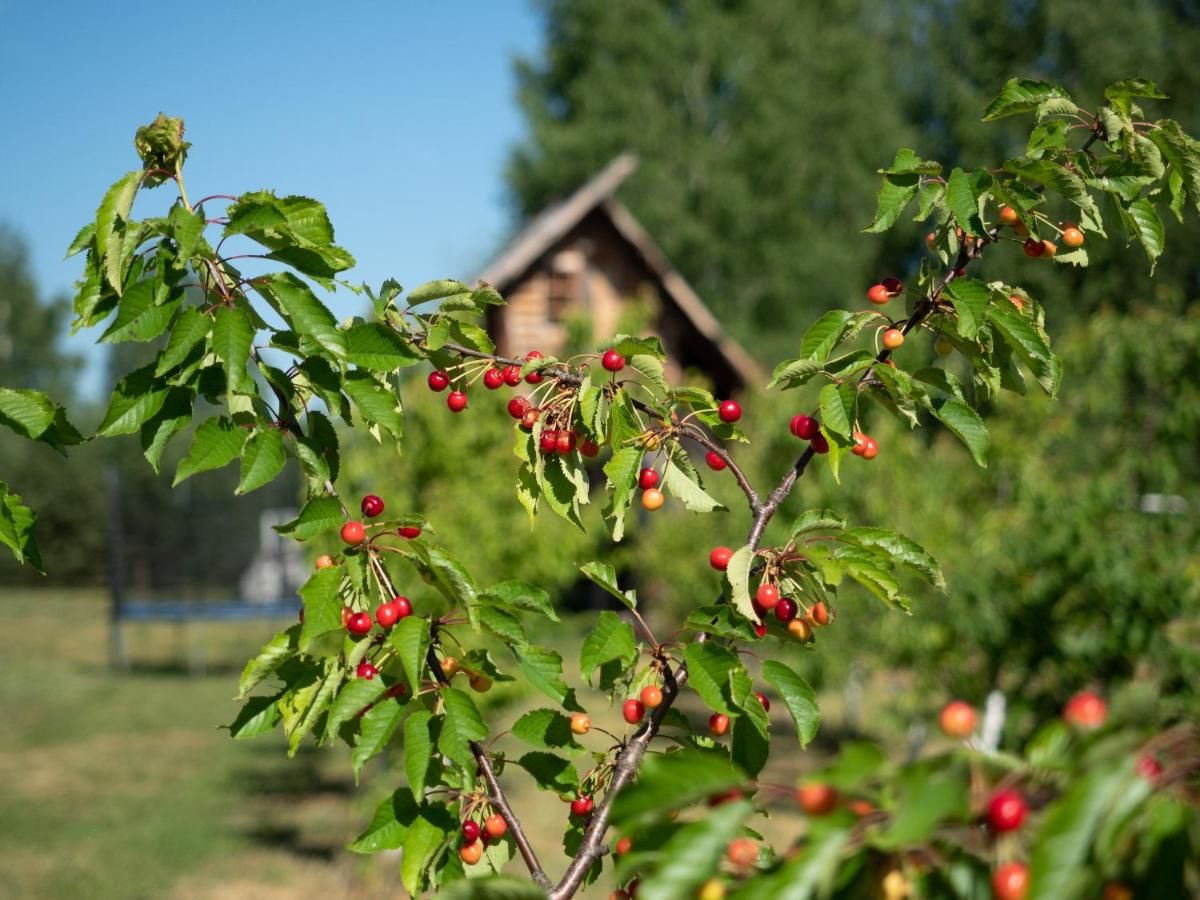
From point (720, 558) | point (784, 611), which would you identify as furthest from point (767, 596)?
point (720, 558)

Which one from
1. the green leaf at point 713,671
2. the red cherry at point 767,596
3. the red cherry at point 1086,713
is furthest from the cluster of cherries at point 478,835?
the red cherry at point 1086,713

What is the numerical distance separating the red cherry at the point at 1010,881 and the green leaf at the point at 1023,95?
1301 millimetres

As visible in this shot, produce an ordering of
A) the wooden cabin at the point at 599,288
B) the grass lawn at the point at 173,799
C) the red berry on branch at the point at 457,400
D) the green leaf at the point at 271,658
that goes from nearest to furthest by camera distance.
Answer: the green leaf at the point at 271,658 < the red berry on branch at the point at 457,400 < the grass lawn at the point at 173,799 < the wooden cabin at the point at 599,288

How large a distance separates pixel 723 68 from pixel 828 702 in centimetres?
1428

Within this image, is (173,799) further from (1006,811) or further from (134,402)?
(1006,811)

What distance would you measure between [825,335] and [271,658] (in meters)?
0.98

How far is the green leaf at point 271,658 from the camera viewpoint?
5.44 feet

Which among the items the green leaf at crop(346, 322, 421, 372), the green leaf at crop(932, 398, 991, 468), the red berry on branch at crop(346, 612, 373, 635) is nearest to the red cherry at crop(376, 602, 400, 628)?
the red berry on branch at crop(346, 612, 373, 635)

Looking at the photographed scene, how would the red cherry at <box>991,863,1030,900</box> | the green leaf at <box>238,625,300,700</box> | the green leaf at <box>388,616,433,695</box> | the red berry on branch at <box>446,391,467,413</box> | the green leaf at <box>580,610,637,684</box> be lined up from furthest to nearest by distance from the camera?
the red berry on branch at <box>446,391,467,413</box> → the green leaf at <box>238,625,300,700</box> → the green leaf at <box>580,610,637,684</box> → the green leaf at <box>388,616,433,695</box> → the red cherry at <box>991,863,1030,900</box>

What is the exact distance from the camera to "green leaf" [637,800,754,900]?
0.84 meters

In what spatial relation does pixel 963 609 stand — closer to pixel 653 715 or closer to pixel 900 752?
pixel 900 752

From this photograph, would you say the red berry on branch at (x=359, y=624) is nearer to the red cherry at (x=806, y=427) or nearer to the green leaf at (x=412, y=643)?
the green leaf at (x=412, y=643)

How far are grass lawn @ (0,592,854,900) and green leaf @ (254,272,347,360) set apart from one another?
4030mm

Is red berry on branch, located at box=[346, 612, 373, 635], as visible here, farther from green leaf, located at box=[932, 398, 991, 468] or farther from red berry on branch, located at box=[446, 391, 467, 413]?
green leaf, located at box=[932, 398, 991, 468]
